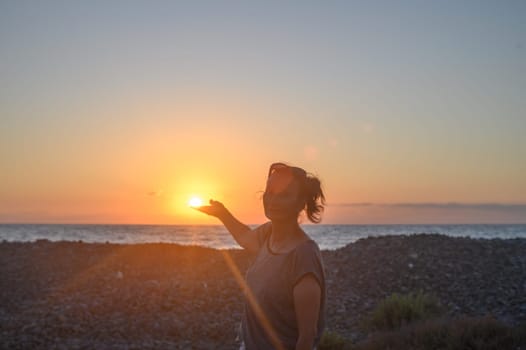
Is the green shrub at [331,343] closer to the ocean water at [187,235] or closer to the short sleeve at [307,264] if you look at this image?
the short sleeve at [307,264]

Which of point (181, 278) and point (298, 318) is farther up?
point (298, 318)

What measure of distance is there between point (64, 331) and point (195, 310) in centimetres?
280

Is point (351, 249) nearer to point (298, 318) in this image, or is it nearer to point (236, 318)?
point (236, 318)

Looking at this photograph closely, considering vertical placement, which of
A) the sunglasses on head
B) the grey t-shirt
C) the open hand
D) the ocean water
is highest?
the sunglasses on head

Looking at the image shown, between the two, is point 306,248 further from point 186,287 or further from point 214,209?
point 186,287

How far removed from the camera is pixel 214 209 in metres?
4.21

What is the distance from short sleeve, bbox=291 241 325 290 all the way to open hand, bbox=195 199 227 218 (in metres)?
1.05

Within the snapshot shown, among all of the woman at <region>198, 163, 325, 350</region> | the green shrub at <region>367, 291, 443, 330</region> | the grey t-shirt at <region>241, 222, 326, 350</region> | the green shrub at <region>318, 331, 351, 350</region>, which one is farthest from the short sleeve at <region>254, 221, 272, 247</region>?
the green shrub at <region>367, 291, 443, 330</region>

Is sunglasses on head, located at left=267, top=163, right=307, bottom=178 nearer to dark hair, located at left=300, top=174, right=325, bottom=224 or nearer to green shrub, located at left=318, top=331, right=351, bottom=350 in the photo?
dark hair, located at left=300, top=174, right=325, bottom=224

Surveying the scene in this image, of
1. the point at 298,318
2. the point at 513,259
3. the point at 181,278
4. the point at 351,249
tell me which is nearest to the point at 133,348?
the point at 181,278

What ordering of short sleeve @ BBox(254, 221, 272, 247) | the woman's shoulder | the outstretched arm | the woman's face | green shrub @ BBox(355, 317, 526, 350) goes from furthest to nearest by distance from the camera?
green shrub @ BBox(355, 317, 526, 350) → the outstretched arm → short sleeve @ BBox(254, 221, 272, 247) → the woman's face → the woman's shoulder

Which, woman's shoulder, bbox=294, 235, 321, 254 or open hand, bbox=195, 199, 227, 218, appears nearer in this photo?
woman's shoulder, bbox=294, 235, 321, 254

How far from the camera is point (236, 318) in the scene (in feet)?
36.2

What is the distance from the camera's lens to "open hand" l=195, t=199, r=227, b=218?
418 cm
